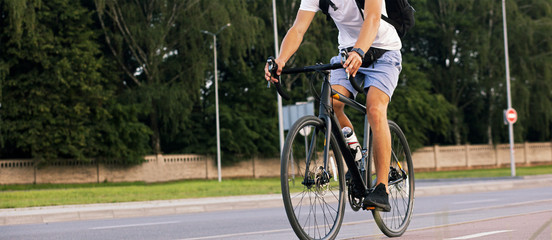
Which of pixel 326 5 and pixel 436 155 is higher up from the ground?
pixel 326 5

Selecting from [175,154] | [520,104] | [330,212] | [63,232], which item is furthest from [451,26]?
[330,212]

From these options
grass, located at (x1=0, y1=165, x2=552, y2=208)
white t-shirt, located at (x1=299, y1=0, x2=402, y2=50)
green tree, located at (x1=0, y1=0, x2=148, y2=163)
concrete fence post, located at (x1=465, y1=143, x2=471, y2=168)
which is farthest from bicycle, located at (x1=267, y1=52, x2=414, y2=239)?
concrete fence post, located at (x1=465, y1=143, x2=471, y2=168)

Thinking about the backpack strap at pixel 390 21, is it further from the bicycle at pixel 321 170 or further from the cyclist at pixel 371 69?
the bicycle at pixel 321 170

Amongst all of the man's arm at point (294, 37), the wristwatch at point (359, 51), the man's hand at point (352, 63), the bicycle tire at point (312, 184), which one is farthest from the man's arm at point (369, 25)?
the bicycle tire at point (312, 184)

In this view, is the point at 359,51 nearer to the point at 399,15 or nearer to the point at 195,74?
the point at 399,15

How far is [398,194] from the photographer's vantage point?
5.54 meters

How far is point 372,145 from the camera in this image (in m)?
5.09

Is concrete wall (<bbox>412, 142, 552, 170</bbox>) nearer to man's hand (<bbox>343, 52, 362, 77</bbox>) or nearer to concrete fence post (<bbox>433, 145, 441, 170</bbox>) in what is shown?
concrete fence post (<bbox>433, 145, 441, 170</bbox>)

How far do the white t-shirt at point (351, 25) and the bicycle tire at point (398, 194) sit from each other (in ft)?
2.11

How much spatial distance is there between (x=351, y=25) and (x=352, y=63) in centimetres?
66

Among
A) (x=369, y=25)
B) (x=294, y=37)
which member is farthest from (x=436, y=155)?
(x=369, y=25)

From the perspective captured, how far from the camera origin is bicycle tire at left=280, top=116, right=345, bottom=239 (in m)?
4.23

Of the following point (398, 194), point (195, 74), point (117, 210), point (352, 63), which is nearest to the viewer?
point (352, 63)

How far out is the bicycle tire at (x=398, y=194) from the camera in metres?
5.35
